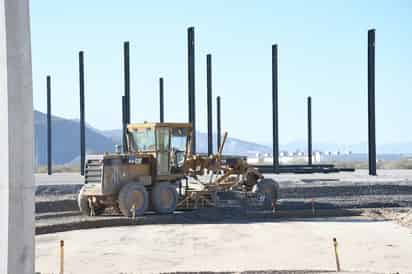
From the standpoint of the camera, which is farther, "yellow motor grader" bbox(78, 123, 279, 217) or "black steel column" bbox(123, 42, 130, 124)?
"black steel column" bbox(123, 42, 130, 124)

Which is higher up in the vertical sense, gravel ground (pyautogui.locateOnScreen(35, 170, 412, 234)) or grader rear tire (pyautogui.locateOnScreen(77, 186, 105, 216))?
grader rear tire (pyautogui.locateOnScreen(77, 186, 105, 216))

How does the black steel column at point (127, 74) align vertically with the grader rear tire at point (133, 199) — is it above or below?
above

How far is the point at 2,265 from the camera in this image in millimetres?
9320

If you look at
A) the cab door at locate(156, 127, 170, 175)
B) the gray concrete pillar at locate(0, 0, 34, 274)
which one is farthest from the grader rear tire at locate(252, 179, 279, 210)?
the gray concrete pillar at locate(0, 0, 34, 274)

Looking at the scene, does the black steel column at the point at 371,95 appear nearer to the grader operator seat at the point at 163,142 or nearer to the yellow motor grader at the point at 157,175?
the yellow motor grader at the point at 157,175

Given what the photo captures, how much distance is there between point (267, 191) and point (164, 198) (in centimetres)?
457

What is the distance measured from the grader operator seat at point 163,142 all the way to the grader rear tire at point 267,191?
331 centimetres

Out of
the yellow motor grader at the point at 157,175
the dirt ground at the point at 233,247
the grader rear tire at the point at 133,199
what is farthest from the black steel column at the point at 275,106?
the dirt ground at the point at 233,247

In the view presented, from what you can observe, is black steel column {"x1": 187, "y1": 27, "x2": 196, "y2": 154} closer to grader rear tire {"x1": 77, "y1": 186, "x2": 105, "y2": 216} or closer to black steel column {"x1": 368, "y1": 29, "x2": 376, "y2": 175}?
black steel column {"x1": 368, "y1": 29, "x2": 376, "y2": 175}

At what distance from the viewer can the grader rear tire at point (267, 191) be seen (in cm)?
3067

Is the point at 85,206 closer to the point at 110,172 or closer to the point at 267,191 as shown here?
the point at 110,172

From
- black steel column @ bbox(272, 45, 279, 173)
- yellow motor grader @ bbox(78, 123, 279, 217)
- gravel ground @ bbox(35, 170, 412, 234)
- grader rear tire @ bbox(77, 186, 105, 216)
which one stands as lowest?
gravel ground @ bbox(35, 170, 412, 234)

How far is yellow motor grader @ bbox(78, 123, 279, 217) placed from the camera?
27.1 meters

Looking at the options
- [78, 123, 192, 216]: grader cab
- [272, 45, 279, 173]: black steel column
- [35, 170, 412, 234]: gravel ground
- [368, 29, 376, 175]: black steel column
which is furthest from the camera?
[272, 45, 279, 173]: black steel column
